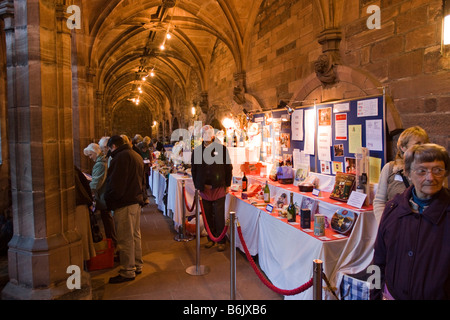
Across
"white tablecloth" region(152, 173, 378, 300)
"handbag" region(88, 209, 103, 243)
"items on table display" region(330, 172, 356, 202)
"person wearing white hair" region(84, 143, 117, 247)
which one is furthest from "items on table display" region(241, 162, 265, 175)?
"handbag" region(88, 209, 103, 243)

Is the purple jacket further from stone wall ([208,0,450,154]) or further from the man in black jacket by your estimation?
the man in black jacket

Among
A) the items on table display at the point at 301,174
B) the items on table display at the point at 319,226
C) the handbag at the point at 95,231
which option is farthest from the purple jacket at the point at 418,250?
the handbag at the point at 95,231

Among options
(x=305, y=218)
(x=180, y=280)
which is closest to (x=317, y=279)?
(x=305, y=218)

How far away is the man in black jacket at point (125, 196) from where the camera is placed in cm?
371

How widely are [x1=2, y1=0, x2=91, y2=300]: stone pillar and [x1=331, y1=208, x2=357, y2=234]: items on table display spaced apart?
2448 millimetres

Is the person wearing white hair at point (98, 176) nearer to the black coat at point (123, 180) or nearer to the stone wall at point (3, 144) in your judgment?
the black coat at point (123, 180)

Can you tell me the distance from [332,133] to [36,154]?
3.62 m

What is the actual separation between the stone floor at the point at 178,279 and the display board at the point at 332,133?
6.19 feet

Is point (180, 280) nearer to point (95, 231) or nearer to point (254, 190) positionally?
point (95, 231)

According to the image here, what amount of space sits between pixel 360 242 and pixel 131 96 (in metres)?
31.2

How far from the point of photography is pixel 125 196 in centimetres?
376

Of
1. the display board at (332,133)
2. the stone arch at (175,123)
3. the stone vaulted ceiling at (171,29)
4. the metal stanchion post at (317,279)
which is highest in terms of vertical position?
the stone vaulted ceiling at (171,29)
